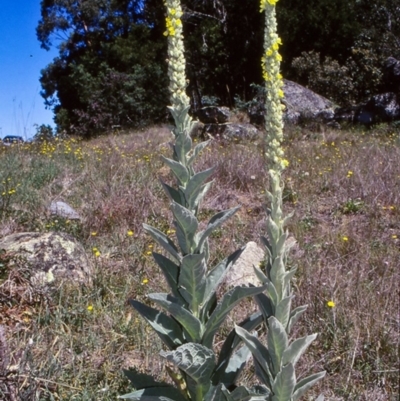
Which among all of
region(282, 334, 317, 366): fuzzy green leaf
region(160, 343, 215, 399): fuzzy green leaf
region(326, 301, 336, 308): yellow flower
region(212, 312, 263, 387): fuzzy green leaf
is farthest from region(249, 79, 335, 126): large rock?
region(282, 334, 317, 366): fuzzy green leaf

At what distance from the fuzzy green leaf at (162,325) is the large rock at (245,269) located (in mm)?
1827

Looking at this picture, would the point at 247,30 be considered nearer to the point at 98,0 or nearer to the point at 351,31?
the point at 351,31

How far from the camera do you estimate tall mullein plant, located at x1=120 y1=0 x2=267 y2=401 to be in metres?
1.64

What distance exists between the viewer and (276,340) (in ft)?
4.79

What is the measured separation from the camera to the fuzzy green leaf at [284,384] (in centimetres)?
145

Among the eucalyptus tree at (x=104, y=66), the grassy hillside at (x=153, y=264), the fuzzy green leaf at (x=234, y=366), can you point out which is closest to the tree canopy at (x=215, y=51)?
the eucalyptus tree at (x=104, y=66)

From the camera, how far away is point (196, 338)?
1729 mm

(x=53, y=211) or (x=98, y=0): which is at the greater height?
(x=98, y=0)

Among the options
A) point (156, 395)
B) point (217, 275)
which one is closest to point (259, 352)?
point (217, 275)

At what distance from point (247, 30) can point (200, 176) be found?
738 inches

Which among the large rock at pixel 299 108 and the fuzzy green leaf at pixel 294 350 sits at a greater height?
the large rock at pixel 299 108

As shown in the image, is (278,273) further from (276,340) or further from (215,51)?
(215,51)

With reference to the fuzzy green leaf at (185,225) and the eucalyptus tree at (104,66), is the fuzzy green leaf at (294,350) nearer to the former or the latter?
the fuzzy green leaf at (185,225)

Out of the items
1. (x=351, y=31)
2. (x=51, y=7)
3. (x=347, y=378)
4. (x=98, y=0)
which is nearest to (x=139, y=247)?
(x=347, y=378)
